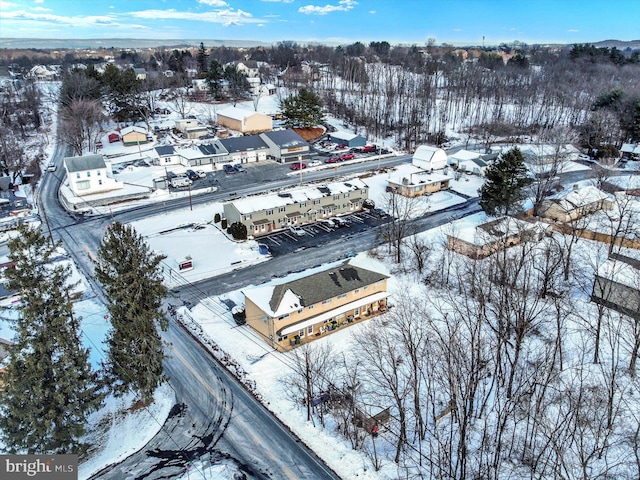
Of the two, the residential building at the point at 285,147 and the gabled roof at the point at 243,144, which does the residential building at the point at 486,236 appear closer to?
the residential building at the point at 285,147

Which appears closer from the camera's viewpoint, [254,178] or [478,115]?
[254,178]

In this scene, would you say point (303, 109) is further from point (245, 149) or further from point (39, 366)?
point (39, 366)

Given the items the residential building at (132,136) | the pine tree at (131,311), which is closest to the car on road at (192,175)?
the residential building at (132,136)

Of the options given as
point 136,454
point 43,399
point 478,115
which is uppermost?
point 478,115

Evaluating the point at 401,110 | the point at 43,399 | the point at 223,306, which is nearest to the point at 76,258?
the point at 223,306

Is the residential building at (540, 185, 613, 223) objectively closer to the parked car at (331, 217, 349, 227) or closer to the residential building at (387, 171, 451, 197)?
the residential building at (387, 171, 451, 197)

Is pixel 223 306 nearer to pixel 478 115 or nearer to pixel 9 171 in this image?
pixel 9 171

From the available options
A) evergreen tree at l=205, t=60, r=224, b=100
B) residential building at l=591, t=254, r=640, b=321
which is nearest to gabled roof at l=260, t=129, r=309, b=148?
evergreen tree at l=205, t=60, r=224, b=100
